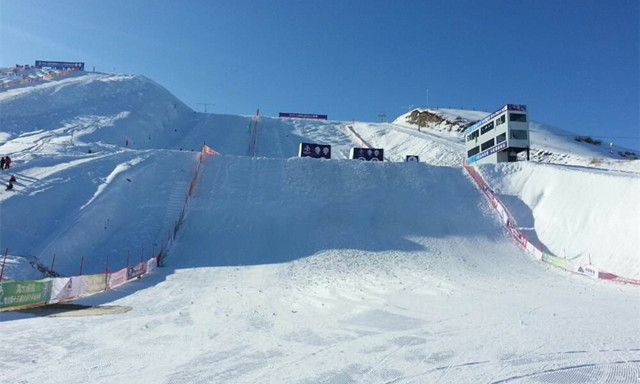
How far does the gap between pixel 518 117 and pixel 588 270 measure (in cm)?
2474

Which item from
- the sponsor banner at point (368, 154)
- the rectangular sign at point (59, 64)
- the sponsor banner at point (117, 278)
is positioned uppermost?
the rectangular sign at point (59, 64)

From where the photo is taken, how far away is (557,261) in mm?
19672

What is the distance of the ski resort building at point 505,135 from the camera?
38.2m

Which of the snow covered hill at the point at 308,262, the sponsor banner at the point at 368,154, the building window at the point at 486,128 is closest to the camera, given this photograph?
the snow covered hill at the point at 308,262

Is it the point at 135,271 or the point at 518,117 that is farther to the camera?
the point at 518,117

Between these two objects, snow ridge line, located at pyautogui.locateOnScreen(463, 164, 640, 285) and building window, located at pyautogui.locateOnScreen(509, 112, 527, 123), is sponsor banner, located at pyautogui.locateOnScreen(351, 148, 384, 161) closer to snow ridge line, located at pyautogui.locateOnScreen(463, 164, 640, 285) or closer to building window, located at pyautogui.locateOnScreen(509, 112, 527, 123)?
snow ridge line, located at pyautogui.locateOnScreen(463, 164, 640, 285)

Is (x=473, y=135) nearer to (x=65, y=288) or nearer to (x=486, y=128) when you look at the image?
(x=486, y=128)

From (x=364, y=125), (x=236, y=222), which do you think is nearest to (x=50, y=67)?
(x=364, y=125)

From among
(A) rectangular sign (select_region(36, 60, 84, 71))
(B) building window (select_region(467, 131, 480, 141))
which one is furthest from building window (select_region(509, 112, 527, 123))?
(A) rectangular sign (select_region(36, 60, 84, 71))

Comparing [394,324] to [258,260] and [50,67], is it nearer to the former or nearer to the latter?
[258,260]

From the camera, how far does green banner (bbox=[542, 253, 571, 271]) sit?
18.9 meters

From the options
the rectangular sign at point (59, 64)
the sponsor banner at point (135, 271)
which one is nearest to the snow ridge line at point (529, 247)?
the sponsor banner at point (135, 271)

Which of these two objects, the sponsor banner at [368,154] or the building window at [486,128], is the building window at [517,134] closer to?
the building window at [486,128]

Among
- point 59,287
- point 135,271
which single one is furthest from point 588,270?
point 59,287
